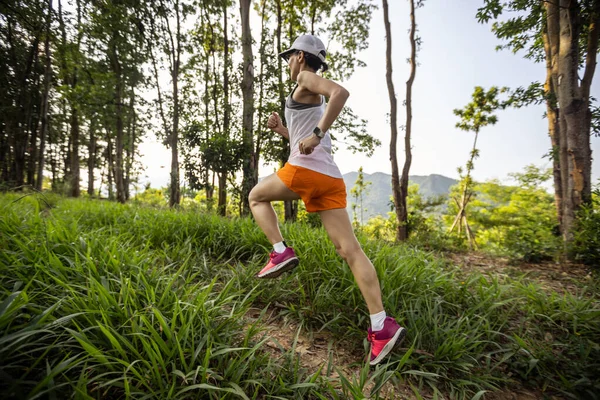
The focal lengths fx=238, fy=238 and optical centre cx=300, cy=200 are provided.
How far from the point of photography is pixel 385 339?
Result: 162 cm

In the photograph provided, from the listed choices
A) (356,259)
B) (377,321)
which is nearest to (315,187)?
(356,259)

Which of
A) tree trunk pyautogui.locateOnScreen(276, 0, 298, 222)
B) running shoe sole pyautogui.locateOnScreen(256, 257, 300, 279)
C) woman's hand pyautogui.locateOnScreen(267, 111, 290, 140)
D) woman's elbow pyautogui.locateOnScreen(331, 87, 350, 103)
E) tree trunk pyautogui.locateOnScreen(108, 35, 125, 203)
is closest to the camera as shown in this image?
woman's elbow pyautogui.locateOnScreen(331, 87, 350, 103)

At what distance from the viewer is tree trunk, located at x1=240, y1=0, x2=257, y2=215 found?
7.85 meters

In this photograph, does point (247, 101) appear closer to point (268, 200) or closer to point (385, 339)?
point (268, 200)

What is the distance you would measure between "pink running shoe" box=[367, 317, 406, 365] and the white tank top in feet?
3.65

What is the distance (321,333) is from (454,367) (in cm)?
99

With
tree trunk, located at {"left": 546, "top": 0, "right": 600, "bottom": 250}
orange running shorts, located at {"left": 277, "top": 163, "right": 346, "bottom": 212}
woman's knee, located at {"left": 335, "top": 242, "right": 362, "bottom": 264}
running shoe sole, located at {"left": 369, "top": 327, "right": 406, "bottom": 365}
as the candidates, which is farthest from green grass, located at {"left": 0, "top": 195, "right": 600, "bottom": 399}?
tree trunk, located at {"left": 546, "top": 0, "right": 600, "bottom": 250}

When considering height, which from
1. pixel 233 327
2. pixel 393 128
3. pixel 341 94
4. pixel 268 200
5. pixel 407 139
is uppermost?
pixel 393 128

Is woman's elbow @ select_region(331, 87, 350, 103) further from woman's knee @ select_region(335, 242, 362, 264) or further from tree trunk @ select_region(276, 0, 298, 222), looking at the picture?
tree trunk @ select_region(276, 0, 298, 222)

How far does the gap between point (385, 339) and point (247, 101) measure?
810 centimetres

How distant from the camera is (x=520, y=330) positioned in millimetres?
2111

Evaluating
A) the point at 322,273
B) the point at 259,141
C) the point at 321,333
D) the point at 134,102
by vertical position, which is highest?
the point at 134,102

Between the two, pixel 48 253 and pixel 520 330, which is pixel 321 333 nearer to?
pixel 520 330

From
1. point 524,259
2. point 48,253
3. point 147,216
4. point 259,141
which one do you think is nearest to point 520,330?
point 524,259
